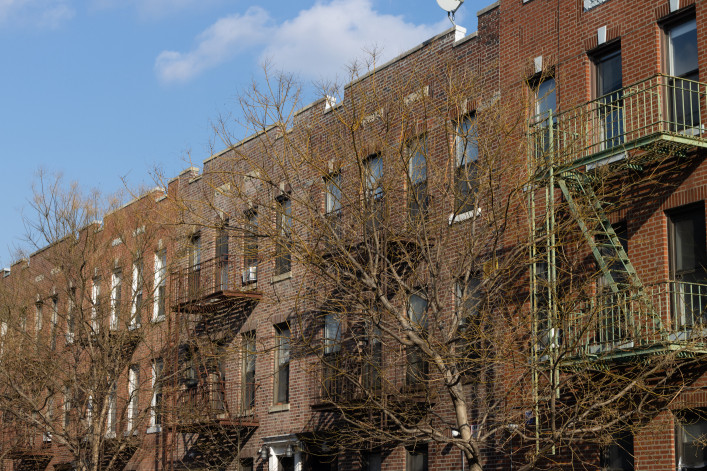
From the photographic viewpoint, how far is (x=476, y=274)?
2116 centimetres

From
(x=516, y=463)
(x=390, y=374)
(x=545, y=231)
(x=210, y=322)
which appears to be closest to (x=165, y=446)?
(x=210, y=322)

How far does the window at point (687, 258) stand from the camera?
16.8 metres

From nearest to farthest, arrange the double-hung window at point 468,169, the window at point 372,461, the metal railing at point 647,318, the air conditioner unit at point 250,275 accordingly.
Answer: the metal railing at point 647,318 → the double-hung window at point 468,169 → the window at point 372,461 → the air conditioner unit at point 250,275

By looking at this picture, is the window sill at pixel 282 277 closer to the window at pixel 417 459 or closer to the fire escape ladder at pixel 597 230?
the window at pixel 417 459

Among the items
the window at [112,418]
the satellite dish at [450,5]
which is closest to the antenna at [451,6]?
the satellite dish at [450,5]

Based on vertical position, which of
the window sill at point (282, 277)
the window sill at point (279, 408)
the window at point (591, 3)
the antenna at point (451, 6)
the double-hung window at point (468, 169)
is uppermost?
the antenna at point (451, 6)

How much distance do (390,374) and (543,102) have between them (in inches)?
271

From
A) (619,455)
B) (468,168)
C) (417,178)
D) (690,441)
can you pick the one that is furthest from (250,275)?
(690,441)

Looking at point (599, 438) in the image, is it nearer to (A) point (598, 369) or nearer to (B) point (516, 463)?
(A) point (598, 369)

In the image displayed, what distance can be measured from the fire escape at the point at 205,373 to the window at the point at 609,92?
37.0 ft

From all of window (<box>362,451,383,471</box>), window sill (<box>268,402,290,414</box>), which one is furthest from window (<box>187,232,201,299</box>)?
window (<box>362,451,383,471</box>)

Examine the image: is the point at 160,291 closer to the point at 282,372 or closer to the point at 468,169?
the point at 282,372

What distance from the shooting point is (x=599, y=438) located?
16234 mm

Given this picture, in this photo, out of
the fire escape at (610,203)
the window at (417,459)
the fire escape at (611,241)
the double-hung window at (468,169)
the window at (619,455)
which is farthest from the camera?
the window at (417,459)
